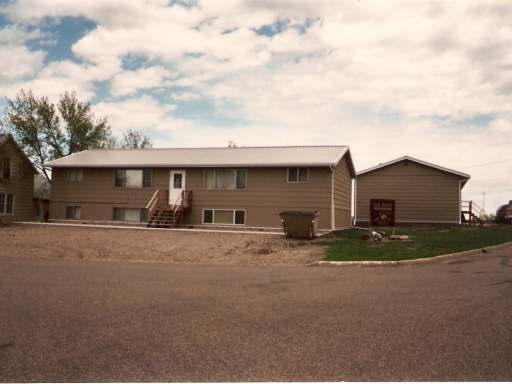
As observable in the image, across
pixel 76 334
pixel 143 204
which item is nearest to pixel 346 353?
pixel 76 334

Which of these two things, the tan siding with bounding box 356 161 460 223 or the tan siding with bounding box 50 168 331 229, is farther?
the tan siding with bounding box 356 161 460 223

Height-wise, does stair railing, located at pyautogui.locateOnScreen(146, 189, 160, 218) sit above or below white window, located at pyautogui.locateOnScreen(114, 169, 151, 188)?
below

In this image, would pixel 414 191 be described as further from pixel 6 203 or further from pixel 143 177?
pixel 6 203

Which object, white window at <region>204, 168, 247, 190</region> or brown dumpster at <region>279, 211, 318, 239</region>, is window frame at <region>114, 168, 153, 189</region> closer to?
white window at <region>204, 168, 247, 190</region>

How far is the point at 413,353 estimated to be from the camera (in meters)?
5.05

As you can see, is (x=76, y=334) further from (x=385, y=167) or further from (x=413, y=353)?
(x=385, y=167)

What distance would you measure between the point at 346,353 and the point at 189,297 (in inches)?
150

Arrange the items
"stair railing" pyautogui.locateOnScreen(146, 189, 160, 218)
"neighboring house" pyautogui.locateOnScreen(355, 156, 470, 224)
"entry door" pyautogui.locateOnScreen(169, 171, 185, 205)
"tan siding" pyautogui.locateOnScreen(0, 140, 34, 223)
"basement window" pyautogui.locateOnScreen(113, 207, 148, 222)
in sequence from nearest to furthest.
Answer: "stair railing" pyautogui.locateOnScreen(146, 189, 160, 218)
"entry door" pyautogui.locateOnScreen(169, 171, 185, 205)
"basement window" pyautogui.locateOnScreen(113, 207, 148, 222)
"neighboring house" pyautogui.locateOnScreen(355, 156, 470, 224)
"tan siding" pyautogui.locateOnScreen(0, 140, 34, 223)

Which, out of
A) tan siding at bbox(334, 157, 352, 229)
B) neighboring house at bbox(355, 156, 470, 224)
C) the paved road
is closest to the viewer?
the paved road

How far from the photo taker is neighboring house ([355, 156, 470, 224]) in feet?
108

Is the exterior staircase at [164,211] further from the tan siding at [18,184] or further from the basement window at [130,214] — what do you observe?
the tan siding at [18,184]

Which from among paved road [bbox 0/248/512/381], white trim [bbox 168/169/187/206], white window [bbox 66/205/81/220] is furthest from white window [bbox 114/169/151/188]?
paved road [bbox 0/248/512/381]

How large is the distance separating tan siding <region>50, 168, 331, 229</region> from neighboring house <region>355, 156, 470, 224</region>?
8770 mm

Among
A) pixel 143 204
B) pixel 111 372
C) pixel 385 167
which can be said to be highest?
pixel 385 167
